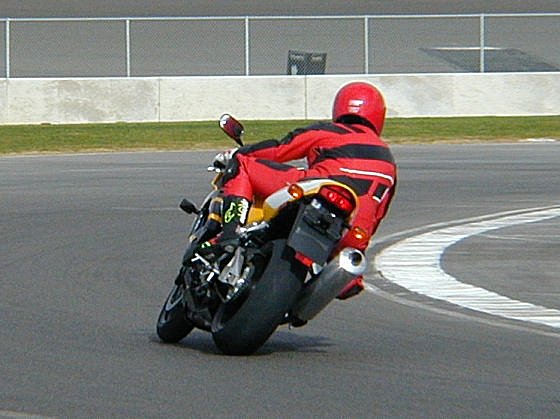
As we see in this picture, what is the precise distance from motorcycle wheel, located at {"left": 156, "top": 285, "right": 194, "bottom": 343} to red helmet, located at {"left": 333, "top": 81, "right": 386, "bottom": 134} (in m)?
1.32

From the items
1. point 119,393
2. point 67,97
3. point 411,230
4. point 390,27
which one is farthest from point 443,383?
point 390,27

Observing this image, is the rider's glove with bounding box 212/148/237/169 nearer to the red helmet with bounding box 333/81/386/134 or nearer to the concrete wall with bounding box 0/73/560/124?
the red helmet with bounding box 333/81/386/134

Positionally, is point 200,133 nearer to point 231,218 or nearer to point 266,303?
point 231,218

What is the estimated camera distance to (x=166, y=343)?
8.86 metres

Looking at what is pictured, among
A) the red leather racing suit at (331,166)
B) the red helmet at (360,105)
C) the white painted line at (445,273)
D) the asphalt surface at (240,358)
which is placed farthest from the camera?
the white painted line at (445,273)

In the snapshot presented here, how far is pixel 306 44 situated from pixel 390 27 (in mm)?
3976

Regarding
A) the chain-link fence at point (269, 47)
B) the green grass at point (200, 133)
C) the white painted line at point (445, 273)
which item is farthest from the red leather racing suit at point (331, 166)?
the chain-link fence at point (269, 47)

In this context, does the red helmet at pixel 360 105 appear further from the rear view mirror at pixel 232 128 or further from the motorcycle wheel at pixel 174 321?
the motorcycle wheel at pixel 174 321

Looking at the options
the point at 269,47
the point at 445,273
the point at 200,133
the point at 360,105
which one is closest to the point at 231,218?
the point at 360,105

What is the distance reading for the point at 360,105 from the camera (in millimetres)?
8539

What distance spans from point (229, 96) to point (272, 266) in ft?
78.0

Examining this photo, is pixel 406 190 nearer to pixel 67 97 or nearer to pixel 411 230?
pixel 411 230

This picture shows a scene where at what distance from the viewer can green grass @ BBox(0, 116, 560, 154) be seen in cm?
2709

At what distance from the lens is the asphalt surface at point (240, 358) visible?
23.5ft
